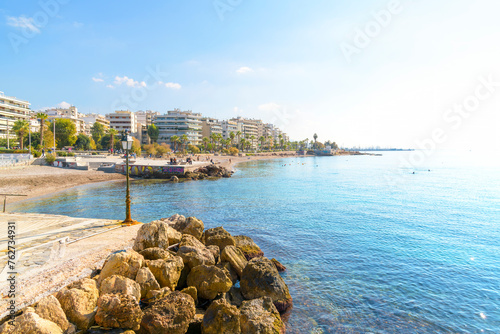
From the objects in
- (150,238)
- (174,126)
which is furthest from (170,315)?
(174,126)

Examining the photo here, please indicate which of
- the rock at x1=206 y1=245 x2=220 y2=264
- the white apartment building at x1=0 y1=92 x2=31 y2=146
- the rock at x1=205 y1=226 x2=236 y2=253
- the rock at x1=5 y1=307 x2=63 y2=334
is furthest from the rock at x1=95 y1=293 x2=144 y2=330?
the white apartment building at x1=0 y1=92 x2=31 y2=146

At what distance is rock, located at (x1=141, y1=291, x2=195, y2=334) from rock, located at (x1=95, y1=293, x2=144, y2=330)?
27 cm

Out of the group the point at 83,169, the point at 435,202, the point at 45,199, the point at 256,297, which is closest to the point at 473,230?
the point at 435,202

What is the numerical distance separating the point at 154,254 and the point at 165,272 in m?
0.93

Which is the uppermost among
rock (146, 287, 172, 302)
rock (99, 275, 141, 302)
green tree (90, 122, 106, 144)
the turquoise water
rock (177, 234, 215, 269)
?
green tree (90, 122, 106, 144)

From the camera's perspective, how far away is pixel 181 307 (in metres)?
7.39

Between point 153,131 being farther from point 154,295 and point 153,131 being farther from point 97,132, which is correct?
point 154,295

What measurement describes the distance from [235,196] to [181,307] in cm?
2689

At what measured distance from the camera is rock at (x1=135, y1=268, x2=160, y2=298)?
7.94m

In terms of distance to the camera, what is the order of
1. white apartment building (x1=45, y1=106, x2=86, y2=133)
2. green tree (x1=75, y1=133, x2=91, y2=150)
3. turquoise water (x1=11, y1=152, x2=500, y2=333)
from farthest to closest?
white apartment building (x1=45, y1=106, x2=86, y2=133) → green tree (x1=75, y1=133, x2=91, y2=150) → turquoise water (x1=11, y1=152, x2=500, y2=333)

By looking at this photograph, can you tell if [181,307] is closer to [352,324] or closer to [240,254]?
[240,254]

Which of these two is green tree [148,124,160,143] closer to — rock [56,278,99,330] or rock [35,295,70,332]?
rock [56,278,99,330]

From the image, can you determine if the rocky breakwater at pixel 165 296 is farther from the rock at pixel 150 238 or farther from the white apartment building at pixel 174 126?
the white apartment building at pixel 174 126

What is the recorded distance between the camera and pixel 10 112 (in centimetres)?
8969
